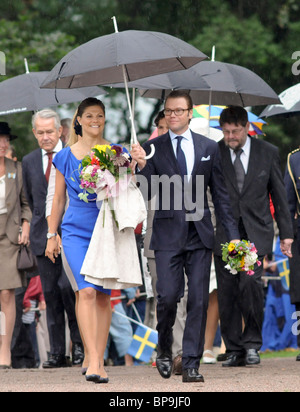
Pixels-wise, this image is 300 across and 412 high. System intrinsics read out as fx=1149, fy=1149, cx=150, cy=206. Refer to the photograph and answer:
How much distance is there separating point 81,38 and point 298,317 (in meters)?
14.6

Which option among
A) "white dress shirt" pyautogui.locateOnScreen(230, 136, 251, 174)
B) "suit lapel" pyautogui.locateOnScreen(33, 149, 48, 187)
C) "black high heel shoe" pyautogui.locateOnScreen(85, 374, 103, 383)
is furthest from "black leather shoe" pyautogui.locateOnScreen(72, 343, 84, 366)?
"black high heel shoe" pyautogui.locateOnScreen(85, 374, 103, 383)

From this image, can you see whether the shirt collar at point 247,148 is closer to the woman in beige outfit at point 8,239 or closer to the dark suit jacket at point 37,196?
the dark suit jacket at point 37,196

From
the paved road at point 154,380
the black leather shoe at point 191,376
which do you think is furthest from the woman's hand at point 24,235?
the black leather shoe at point 191,376

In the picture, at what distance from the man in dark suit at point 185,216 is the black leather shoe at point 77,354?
7.58 feet

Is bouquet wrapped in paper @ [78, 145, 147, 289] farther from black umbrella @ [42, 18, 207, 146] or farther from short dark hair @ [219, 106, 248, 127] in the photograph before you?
short dark hair @ [219, 106, 248, 127]

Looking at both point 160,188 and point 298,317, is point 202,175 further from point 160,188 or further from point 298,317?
point 298,317

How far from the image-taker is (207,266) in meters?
9.10

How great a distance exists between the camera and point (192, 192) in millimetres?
9078

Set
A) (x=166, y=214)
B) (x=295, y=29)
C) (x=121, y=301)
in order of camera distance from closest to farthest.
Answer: (x=166, y=214) < (x=121, y=301) < (x=295, y=29)

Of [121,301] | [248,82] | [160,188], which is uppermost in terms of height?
[248,82]

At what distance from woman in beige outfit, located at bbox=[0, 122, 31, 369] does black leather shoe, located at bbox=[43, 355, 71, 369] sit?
0.54 metres

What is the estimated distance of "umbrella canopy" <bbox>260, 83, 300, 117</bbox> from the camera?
11.6 metres

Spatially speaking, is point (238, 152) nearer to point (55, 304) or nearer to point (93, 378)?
point (55, 304)
